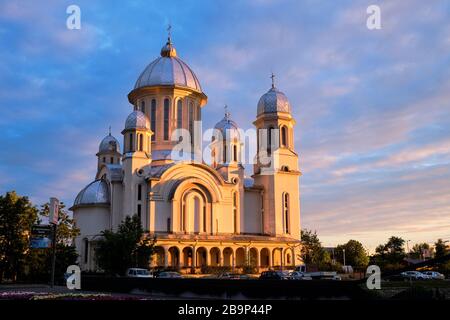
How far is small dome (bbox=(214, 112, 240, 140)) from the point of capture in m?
54.4

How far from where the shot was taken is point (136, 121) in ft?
164

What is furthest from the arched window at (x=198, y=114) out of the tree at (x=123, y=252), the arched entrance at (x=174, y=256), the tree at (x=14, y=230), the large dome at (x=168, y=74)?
the tree at (x=14, y=230)

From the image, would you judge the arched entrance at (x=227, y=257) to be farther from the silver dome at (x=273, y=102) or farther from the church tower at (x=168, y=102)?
the silver dome at (x=273, y=102)

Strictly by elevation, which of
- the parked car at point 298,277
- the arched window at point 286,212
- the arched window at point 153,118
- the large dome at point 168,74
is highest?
the large dome at point 168,74

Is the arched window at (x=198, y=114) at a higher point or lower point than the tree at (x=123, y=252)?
higher

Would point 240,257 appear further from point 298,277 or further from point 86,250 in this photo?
point 298,277

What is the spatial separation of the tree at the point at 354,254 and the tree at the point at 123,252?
4488cm

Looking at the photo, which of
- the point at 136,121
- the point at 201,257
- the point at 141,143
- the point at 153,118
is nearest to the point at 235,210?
the point at 201,257

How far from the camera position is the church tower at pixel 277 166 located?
2106 inches

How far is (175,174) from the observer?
162ft

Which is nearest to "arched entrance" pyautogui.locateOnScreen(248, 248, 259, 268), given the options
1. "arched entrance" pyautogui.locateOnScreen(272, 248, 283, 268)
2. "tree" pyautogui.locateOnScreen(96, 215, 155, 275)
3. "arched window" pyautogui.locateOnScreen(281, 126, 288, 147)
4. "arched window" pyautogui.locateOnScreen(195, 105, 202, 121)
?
"arched entrance" pyautogui.locateOnScreen(272, 248, 283, 268)

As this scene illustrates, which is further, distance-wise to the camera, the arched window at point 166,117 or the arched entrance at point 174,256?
the arched window at point 166,117
